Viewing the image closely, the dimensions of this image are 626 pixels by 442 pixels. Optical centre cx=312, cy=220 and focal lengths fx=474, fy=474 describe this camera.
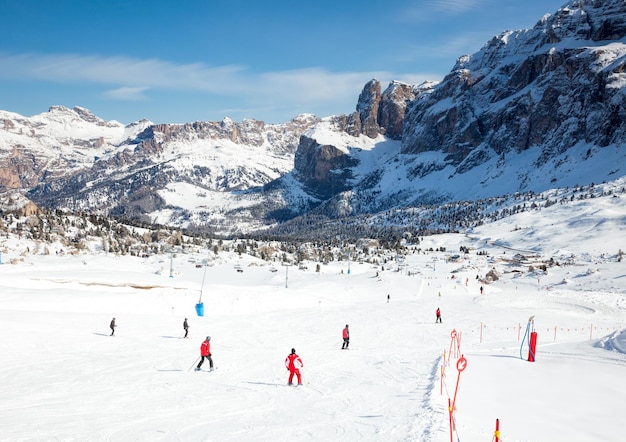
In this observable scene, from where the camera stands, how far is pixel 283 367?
23.6 metres

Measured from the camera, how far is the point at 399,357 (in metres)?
26.2

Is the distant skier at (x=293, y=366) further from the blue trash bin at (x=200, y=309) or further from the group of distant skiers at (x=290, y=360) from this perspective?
the blue trash bin at (x=200, y=309)

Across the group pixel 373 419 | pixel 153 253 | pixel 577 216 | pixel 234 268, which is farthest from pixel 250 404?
pixel 577 216

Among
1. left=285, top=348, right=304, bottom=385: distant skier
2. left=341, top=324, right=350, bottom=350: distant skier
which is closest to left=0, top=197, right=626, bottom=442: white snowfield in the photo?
left=285, top=348, right=304, bottom=385: distant skier

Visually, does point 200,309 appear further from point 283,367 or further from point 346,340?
point 283,367

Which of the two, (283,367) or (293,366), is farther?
(283,367)

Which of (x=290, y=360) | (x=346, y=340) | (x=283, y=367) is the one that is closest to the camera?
(x=290, y=360)

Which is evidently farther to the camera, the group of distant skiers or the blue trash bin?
the blue trash bin

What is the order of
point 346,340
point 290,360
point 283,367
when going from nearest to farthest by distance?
point 290,360 → point 283,367 → point 346,340

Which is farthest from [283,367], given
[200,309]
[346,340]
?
[200,309]

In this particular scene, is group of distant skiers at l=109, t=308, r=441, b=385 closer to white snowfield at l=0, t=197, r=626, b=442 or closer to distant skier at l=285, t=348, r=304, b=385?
distant skier at l=285, t=348, r=304, b=385

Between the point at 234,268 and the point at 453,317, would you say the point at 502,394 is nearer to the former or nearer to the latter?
the point at 453,317

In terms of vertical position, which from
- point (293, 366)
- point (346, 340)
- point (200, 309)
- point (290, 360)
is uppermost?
point (290, 360)

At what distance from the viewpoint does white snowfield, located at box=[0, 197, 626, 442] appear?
14.4m
